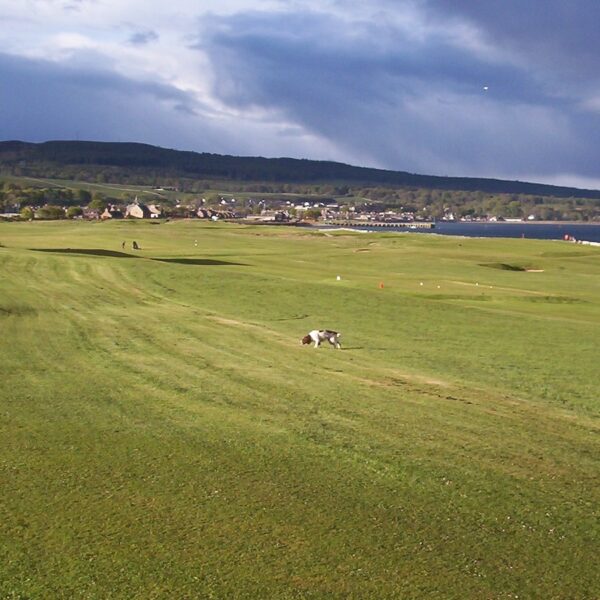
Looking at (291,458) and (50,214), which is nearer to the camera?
(291,458)

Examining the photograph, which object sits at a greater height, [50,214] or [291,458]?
[291,458]

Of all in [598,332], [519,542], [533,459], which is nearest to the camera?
[519,542]

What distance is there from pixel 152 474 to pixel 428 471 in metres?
4.27

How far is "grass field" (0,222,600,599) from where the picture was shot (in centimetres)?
992

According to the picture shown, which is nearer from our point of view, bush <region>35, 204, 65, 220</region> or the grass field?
the grass field

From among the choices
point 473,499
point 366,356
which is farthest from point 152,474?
point 366,356

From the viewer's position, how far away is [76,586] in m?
9.40

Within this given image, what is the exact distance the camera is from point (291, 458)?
14.0 m

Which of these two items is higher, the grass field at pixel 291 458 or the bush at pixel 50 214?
the grass field at pixel 291 458

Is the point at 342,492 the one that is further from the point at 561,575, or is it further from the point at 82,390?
the point at 82,390

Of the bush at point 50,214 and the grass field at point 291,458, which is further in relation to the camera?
the bush at point 50,214

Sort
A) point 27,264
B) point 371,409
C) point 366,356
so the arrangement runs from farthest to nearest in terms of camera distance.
→ point 27,264
point 366,356
point 371,409

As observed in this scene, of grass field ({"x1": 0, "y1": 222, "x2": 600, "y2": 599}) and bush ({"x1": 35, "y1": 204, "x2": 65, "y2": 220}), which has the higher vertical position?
grass field ({"x1": 0, "y1": 222, "x2": 600, "y2": 599})

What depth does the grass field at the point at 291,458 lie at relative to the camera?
9922 millimetres
